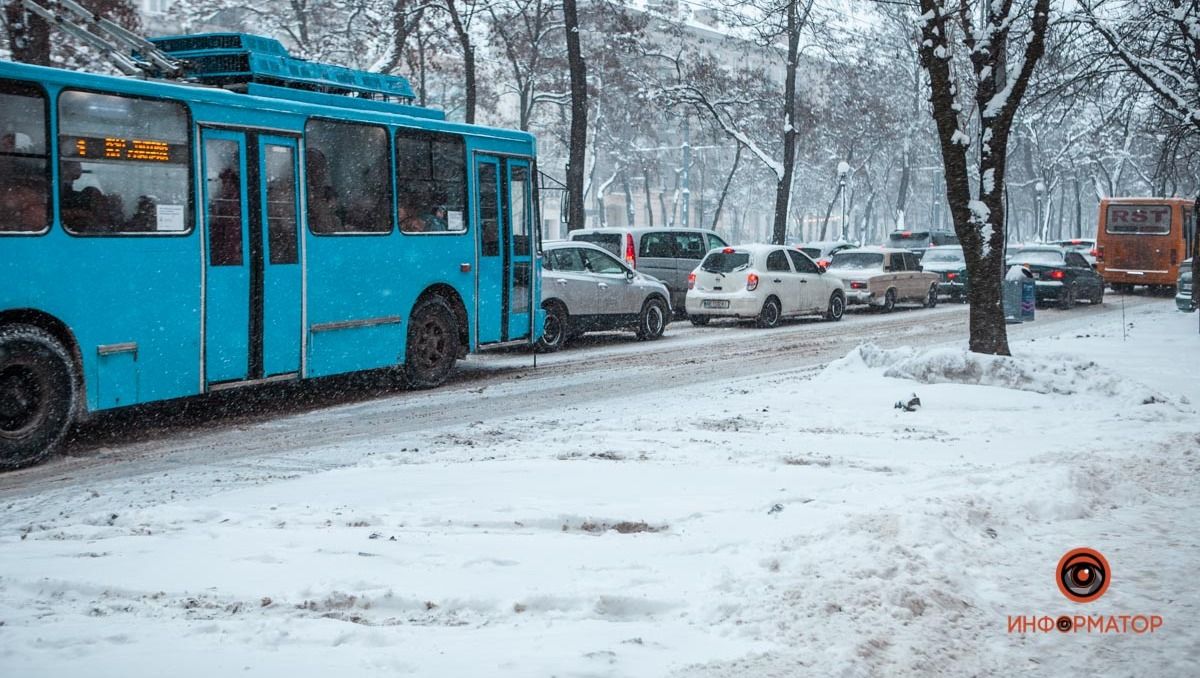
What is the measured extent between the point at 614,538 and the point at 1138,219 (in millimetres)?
32213

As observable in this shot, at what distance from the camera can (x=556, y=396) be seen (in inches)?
460

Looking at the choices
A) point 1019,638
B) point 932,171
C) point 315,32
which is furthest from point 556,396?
point 932,171

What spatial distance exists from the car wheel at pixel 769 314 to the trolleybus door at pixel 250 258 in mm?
12249

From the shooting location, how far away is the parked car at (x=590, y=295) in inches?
672

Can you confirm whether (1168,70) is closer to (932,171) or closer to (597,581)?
(597,581)

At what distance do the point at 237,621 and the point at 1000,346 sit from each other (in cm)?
1003

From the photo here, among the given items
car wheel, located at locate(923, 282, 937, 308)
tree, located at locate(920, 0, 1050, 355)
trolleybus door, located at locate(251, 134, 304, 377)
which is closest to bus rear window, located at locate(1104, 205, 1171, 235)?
car wheel, located at locate(923, 282, 937, 308)

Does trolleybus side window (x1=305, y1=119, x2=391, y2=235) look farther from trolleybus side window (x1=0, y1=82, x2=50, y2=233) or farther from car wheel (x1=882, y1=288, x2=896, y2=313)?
car wheel (x1=882, y1=288, x2=896, y2=313)

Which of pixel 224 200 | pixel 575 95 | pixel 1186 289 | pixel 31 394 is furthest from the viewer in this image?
pixel 575 95

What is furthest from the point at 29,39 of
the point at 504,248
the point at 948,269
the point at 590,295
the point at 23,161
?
the point at 948,269

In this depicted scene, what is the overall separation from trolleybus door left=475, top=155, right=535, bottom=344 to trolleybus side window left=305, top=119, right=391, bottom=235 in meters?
1.72

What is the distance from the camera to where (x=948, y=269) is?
Answer: 29812 mm

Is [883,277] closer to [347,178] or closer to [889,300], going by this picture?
[889,300]

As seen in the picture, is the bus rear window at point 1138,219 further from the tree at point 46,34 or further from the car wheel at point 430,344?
the tree at point 46,34
